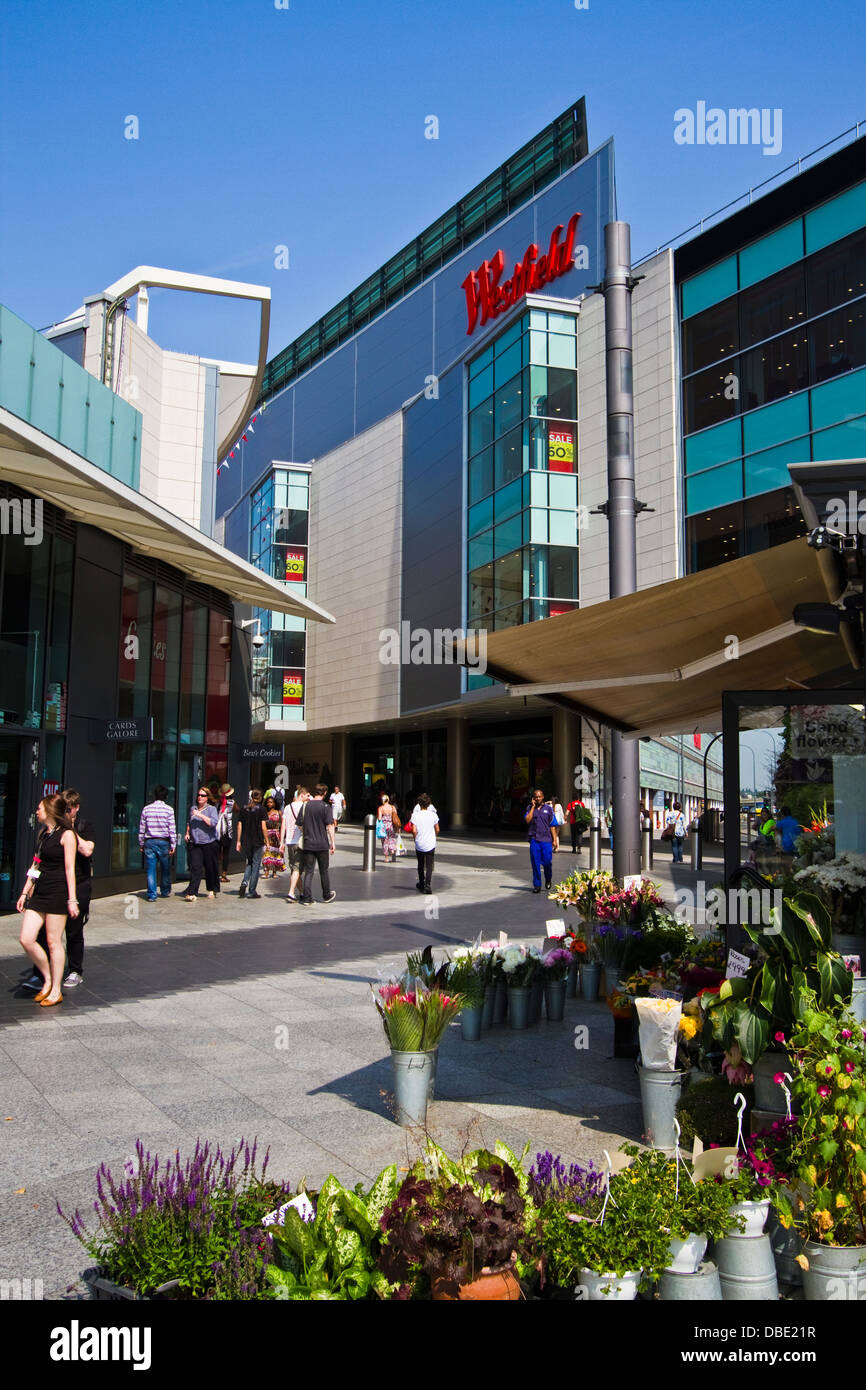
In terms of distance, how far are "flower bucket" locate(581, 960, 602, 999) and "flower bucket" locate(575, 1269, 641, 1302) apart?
6026 mm

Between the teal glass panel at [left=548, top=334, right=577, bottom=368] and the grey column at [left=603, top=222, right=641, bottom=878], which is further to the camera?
the teal glass panel at [left=548, top=334, right=577, bottom=368]

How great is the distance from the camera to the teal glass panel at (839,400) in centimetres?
2570

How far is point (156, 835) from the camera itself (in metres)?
15.6

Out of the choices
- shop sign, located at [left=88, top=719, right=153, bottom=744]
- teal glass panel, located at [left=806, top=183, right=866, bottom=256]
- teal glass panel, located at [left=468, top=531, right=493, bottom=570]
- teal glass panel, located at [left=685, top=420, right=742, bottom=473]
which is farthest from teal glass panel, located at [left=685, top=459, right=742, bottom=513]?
shop sign, located at [left=88, top=719, right=153, bottom=744]

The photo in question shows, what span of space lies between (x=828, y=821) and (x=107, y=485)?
9137 millimetres

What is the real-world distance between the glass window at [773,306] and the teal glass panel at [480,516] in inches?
421

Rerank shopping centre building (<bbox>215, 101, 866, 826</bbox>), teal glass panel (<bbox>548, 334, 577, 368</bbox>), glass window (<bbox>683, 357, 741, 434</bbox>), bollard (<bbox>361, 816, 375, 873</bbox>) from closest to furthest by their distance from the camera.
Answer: bollard (<bbox>361, 816, 375, 873</bbox>) < shopping centre building (<bbox>215, 101, 866, 826</bbox>) < glass window (<bbox>683, 357, 741, 434</bbox>) < teal glass panel (<bbox>548, 334, 577, 368</bbox>)

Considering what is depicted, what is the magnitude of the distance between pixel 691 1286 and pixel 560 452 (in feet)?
110

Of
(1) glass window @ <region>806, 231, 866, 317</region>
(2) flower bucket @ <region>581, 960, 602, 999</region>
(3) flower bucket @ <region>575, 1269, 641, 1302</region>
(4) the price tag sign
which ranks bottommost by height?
(2) flower bucket @ <region>581, 960, 602, 999</region>

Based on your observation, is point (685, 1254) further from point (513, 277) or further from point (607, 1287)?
point (513, 277)

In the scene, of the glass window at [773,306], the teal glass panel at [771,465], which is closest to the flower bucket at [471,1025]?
the teal glass panel at [771,465]

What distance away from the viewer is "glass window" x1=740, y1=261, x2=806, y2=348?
27.4 metres

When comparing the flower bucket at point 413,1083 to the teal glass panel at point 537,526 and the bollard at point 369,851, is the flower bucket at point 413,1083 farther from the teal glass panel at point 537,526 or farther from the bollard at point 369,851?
the teal glass panel at point 537,526

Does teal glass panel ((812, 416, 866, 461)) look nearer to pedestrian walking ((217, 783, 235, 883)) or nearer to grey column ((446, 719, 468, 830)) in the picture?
pedestrian walking ((217, 783, 235, 883))
